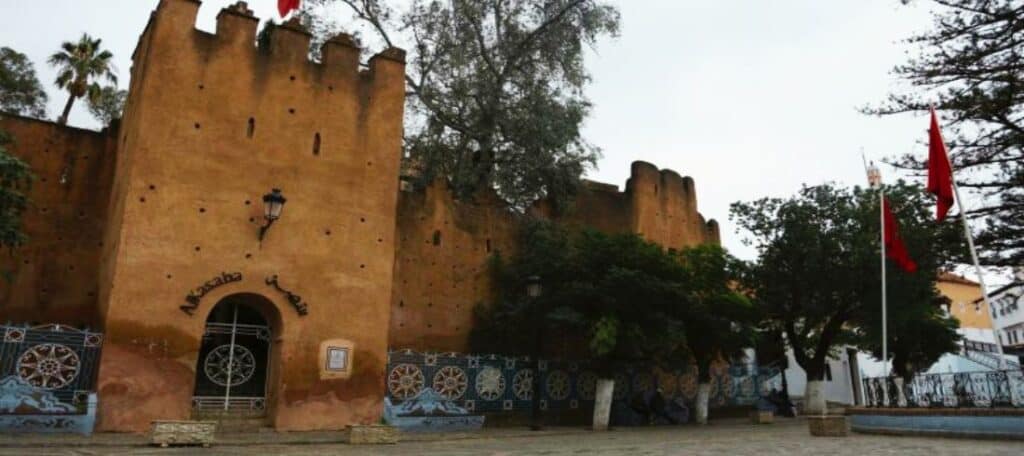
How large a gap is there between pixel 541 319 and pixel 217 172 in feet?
25.0

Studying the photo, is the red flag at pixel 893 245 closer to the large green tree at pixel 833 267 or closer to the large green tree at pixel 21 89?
the large green tree at pixel 833 267

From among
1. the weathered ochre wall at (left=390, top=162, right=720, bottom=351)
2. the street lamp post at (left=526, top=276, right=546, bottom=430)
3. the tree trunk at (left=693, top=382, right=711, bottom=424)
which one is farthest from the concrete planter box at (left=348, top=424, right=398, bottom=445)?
the tree trunk at (left=693, top=382, right=711, bottom=424)

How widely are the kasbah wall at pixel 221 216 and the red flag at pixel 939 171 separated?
34.8ft

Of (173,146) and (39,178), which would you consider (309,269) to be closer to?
(173,146)

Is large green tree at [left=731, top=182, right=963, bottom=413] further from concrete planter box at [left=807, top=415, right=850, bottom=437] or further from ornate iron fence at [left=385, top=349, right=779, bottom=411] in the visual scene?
concrete planter box at [left=807, top=415, right=850, bottom=437]

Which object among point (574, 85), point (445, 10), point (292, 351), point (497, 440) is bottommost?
point (497, 440)

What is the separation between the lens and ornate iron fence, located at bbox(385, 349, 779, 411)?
15.4m

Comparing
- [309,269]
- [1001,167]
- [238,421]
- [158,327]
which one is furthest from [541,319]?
[1001,167]

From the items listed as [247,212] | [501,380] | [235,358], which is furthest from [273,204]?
[501,380]

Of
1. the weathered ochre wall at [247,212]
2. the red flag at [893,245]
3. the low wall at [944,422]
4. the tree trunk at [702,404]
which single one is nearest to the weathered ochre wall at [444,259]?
the weathered ochre wall at [247,212]

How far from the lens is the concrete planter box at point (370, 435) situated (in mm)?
12062

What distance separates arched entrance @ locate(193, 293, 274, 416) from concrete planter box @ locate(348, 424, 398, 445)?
2924 millimetres

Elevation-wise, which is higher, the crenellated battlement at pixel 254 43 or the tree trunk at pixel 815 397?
the crenellated battlement at pixel 254 43

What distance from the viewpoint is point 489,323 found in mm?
18422
